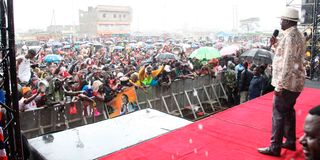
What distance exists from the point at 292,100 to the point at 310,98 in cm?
382

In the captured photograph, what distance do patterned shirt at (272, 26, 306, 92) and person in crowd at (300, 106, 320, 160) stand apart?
1.43 m

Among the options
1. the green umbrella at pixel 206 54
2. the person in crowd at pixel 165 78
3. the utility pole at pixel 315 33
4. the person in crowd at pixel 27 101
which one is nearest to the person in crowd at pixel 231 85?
the green umbrella at pixel 206 54

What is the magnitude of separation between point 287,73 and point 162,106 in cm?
654

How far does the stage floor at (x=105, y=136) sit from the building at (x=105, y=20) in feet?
197

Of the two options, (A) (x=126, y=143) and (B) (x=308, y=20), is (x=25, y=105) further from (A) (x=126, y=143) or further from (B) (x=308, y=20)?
(B) (x=308, y=20)

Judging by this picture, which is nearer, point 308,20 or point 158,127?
point 158,127

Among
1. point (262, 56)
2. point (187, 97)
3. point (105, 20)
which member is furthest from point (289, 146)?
point (105, 20)

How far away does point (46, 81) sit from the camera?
7297 mm

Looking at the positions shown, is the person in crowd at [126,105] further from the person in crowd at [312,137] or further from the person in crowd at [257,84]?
the person in crowd at [312,137]

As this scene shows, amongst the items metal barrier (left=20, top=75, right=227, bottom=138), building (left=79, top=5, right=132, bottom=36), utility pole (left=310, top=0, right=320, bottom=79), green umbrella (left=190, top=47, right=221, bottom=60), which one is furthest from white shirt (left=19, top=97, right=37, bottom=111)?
building (left=79, top=5, right=132, bottom=36)

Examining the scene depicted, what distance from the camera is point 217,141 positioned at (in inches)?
162

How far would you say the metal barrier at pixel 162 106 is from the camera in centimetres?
688

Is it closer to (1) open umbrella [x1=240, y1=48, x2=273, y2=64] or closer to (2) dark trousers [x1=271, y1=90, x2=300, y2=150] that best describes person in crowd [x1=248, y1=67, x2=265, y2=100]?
(1) open umbrella [x1=240, y1=48, x2=273, y2=64]

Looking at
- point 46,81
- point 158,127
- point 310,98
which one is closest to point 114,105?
point 46,81
